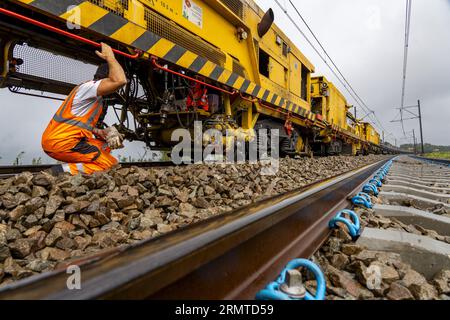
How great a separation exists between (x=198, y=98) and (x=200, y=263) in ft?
12.0

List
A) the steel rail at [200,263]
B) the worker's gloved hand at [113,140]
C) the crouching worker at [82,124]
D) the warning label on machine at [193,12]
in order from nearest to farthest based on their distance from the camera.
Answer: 1. the steel rail at [200,263]
2. the crouching worker at [82,124]
3. the worker's gloved hand at [113,140]
4. the warning label on machine at [193,12]

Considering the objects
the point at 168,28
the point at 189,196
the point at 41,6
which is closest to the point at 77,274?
the point at 189,196

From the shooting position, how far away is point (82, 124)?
2.78 metres

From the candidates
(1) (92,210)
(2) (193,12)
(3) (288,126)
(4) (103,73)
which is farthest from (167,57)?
(3) (288,126)

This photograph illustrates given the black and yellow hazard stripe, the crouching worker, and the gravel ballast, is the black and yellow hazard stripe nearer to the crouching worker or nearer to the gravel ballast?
the crouching worker

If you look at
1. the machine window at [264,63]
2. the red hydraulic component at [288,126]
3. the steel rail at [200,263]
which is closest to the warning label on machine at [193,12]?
the machine window at [264,63]

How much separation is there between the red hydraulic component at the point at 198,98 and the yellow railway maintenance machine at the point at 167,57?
1 centimetres

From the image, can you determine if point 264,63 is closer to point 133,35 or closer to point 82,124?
point 133,35

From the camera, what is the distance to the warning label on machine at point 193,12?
12.5 ft

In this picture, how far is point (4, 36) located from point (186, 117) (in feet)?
7.33

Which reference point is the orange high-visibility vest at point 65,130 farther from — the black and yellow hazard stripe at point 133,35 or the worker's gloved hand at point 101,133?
the black and yellow hazard stripe at point 133,35

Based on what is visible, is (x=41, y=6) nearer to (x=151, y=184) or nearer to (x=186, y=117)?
(x=151, y=184)

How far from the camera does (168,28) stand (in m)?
3.47
